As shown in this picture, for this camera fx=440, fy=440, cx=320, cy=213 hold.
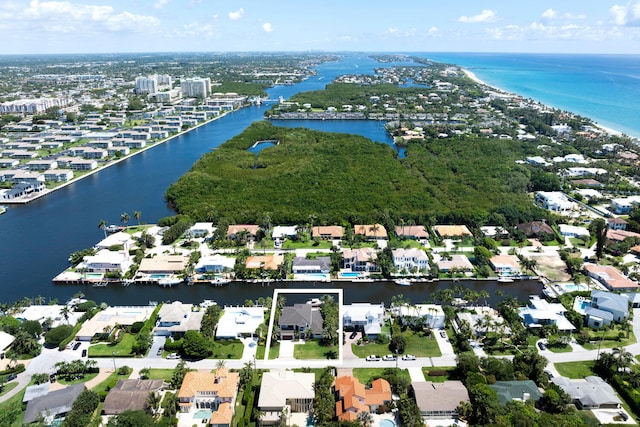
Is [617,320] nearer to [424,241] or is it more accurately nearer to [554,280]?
[554,280]

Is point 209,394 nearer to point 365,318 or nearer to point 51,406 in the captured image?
point 51,406

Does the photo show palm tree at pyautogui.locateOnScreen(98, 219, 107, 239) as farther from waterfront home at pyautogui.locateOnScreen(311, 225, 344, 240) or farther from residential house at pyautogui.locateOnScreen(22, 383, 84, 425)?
residential house at pyautogui.locateOnScreen(22, 383, 84, 425)

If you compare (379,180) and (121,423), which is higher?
(379,180)

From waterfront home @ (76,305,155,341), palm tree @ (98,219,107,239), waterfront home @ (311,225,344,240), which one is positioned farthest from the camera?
palm tree @ (98,219,107,239)

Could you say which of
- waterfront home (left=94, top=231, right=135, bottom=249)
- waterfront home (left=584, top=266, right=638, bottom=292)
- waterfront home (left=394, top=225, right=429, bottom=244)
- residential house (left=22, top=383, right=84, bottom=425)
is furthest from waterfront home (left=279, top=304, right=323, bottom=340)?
waterfront home (left=584, top=266, right=638, bottom=292)

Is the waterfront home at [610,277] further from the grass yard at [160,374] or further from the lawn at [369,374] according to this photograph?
the grass yard at [160,374]

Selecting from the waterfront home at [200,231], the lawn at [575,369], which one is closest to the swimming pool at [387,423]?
the lawn at [575,369]

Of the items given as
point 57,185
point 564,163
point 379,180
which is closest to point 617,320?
point 379,180
